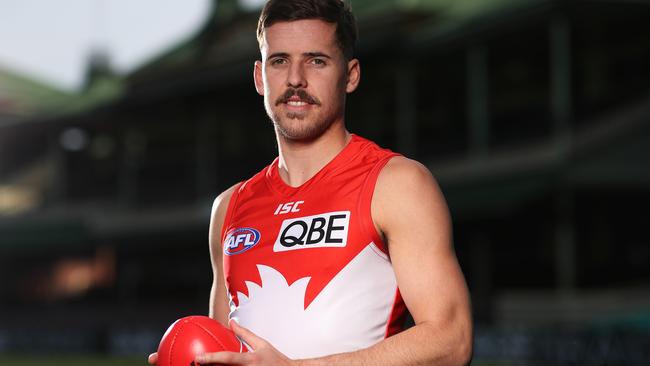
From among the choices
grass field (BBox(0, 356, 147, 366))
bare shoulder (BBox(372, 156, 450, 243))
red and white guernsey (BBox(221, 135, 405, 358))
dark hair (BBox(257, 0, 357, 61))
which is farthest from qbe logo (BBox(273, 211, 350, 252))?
grass field (BBox(0, 356, 147, 366))

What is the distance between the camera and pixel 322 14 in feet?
11.1

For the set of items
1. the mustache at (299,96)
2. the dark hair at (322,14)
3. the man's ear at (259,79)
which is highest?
the dark hair at (322,14)

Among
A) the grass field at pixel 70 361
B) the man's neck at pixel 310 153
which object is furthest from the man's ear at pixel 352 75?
the grass field at pixel 70 361

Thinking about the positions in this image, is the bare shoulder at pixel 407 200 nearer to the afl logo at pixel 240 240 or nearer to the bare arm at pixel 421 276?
the bare arm at pixel 421 276

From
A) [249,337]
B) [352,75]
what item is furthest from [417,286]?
[352,75]

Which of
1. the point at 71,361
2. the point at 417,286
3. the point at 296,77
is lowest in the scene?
the point at 71,361

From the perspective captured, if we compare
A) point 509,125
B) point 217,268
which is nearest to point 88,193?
point 509,125

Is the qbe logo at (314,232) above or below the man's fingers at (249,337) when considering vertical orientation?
above

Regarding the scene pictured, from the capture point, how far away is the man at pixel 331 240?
308 cm

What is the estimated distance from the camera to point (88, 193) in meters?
32.1

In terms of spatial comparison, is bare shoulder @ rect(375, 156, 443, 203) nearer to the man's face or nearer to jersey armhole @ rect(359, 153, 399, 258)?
jersey armhole @ rect(359, 153, 399, 258)

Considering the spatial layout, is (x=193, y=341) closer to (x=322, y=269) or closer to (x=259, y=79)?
(x=322, y=269)

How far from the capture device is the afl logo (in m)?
3.48

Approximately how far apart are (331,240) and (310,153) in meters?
0.37
